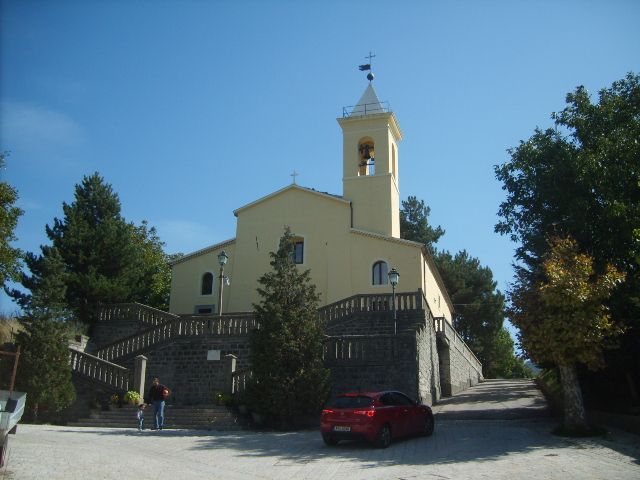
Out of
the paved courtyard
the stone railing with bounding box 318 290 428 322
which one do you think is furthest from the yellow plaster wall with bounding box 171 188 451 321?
the paved courtyard

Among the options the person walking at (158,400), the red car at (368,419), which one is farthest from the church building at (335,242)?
the red car at (368,419)

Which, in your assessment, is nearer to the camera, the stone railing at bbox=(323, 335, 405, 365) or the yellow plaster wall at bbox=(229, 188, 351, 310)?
the stone railing at bbox=(323, 335, 405, 365)

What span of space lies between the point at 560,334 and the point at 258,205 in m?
23.4

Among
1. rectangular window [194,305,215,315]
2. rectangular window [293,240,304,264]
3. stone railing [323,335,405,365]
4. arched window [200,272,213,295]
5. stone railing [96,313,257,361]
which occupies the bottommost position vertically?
stone railing [323,335,405,365]

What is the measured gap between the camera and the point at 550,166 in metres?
20.2

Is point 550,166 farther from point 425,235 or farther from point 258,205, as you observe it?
point 425,235

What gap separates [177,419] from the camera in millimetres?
18609

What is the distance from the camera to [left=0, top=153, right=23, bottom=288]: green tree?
2300 centimetres

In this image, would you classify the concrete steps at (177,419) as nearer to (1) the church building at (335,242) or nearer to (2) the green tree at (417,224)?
(1) the church building at (335,242)

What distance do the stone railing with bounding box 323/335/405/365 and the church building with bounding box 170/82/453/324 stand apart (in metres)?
11.0

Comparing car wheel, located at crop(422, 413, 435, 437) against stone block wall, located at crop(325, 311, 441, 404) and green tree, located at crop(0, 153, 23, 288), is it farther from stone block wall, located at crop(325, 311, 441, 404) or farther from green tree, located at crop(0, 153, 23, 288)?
green tree, located at crop(0, 153, 23, 288)

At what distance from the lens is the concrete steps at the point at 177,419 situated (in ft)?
59.1

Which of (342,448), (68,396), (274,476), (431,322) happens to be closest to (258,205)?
(431,322)

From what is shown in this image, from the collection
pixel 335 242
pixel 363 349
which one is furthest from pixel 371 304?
pixel 335 242
